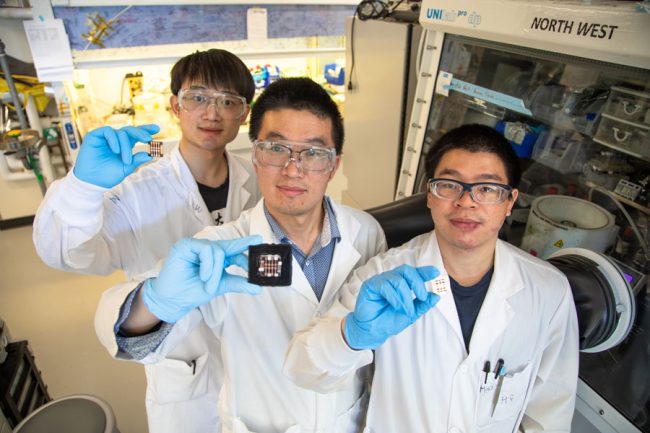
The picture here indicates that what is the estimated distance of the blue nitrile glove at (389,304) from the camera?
914mm

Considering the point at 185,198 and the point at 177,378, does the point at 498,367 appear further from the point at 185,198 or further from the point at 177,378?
the point at 185,198

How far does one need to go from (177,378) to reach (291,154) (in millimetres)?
870

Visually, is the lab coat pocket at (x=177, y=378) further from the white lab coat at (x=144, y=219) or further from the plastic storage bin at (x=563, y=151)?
the plastic storage bin at (x=563, y=151)

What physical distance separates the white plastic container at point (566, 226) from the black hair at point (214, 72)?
1203 millimetres

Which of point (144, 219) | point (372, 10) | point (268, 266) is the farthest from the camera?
point (372, 10)

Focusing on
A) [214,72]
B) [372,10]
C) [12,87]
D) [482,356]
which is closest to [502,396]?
[482,356]

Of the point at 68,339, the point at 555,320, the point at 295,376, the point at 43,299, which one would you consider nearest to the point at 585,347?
the point at 555,320

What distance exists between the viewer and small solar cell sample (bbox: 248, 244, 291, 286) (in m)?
0.91

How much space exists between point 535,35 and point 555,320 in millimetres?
874

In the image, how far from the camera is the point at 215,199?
5.42ft

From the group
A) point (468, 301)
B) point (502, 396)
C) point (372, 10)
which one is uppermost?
point (372, 10)

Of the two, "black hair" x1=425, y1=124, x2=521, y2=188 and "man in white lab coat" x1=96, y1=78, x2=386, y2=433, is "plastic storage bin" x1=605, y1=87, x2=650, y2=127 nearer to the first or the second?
"black hair" x1=425, y1=124, x2=521, y2=188

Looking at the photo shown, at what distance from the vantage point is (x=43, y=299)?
9.71 feet

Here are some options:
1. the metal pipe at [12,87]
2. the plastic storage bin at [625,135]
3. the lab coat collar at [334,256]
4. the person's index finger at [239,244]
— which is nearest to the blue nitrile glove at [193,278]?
the person's index finger at [239,244]
